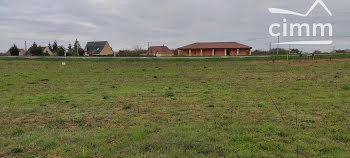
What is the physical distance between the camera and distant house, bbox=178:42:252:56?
2195 inches

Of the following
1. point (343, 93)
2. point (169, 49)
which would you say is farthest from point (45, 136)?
point (169, 49)

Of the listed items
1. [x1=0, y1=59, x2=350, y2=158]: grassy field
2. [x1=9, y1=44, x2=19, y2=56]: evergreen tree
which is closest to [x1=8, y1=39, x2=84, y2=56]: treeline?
[x1=9, y1=44, x2=19, y2=56]: evergreen tree

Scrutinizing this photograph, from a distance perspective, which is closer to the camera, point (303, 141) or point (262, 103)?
point (303, 141)

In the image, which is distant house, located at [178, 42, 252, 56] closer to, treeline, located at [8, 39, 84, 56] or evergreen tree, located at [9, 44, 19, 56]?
treeline, located at [8, 39, 84, 56]

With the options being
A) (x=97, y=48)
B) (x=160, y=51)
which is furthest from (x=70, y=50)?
(x=160, y=51)

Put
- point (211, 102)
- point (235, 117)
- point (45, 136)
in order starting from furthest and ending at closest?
point (211, 102), point (235, 117), point (45, 136)

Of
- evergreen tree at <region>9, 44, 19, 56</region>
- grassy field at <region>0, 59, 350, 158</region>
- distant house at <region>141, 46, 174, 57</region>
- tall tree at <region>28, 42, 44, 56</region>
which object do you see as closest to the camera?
grassy field at <region>0, 59, 350, 158</region>

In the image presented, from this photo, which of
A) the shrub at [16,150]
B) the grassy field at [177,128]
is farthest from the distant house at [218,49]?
the shrub at [16,150]

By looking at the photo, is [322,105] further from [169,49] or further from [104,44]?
[104,44]

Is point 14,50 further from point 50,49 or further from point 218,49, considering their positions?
point 218,49

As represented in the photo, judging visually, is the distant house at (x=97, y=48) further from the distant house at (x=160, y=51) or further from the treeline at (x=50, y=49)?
the distant house at (x=160, y=51)

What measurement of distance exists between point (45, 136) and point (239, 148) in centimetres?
386

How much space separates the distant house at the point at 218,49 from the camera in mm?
55750

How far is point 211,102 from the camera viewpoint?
7.81 meters
